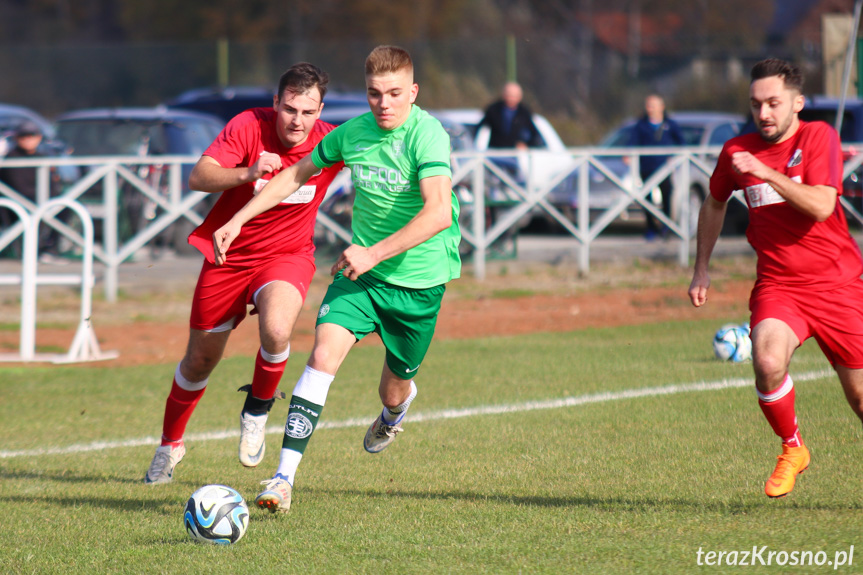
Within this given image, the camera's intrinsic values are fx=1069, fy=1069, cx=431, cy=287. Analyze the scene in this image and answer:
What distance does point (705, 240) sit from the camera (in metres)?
4.99

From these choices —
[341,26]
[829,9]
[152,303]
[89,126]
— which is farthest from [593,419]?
[341,26]

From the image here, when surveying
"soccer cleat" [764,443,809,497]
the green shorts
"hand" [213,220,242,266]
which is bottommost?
"soccer cleat" [764,443,809,497]

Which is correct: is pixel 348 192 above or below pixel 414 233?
below

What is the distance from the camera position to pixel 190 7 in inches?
1607

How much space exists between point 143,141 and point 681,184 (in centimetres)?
723

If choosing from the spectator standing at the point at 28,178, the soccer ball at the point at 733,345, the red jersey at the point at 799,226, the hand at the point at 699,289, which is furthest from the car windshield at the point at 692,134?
the red jersey at the point at 799,226

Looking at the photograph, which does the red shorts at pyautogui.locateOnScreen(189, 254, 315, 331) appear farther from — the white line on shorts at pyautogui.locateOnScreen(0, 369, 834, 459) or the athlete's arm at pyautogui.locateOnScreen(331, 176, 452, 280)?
the white line on shorts at pyautogui.locateOnScreen(0, 369, 834, 459)

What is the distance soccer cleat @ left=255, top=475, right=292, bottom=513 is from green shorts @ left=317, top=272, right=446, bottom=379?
2.50 feet

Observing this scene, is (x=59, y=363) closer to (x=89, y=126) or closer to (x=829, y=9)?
(x=89, y=126)

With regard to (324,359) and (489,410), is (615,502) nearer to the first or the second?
(324,359)

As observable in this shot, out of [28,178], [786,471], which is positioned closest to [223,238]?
[786,471]

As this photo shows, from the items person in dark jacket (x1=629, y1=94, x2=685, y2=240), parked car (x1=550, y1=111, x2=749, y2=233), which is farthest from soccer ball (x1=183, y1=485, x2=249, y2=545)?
person in dark jacket (x1=629, y1=94, x2=685, y2=240)

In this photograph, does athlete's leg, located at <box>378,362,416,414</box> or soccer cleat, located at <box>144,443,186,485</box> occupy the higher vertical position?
athlete's leg, located at <box>378,362,416,414</box>

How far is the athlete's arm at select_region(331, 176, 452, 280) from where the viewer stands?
14.4 feet
